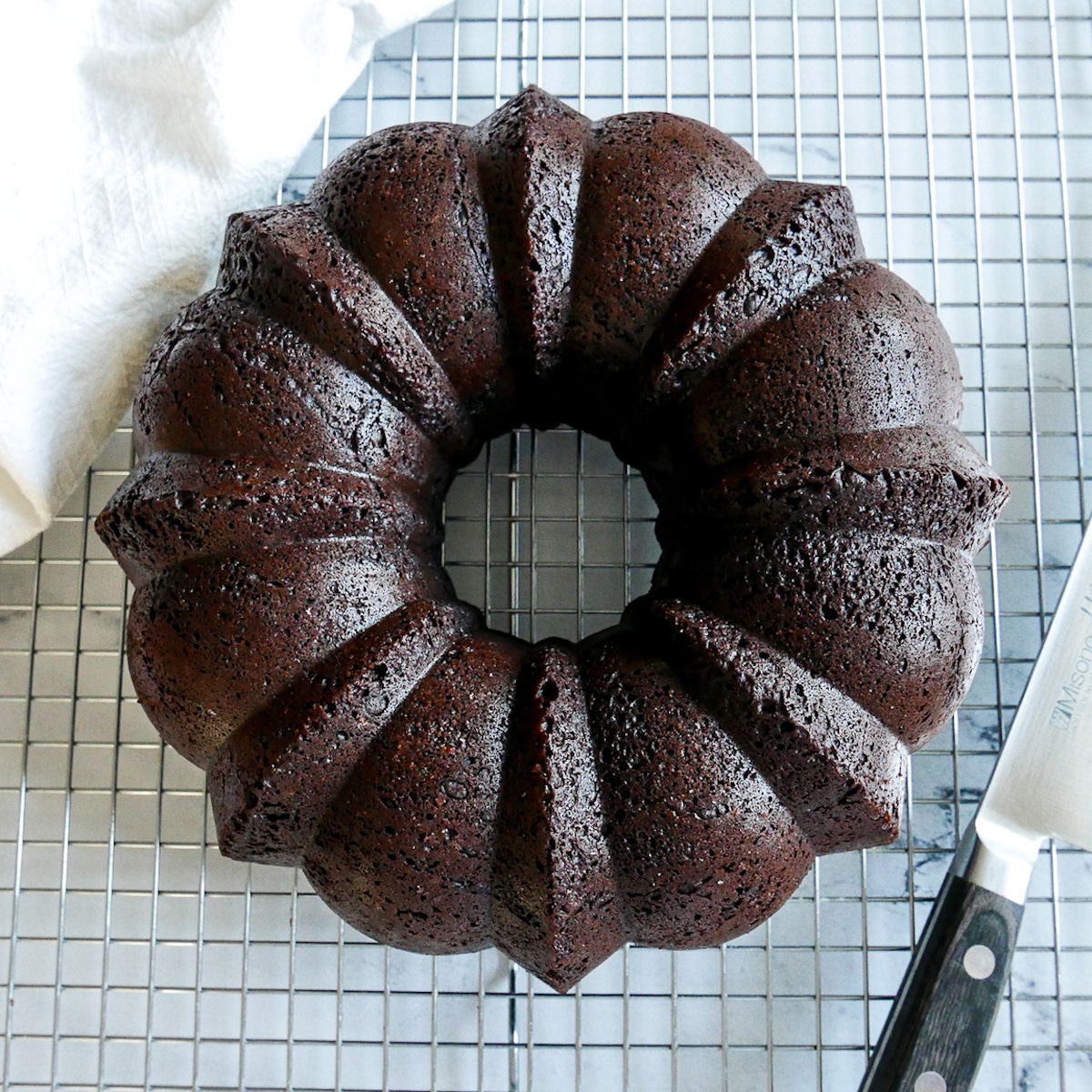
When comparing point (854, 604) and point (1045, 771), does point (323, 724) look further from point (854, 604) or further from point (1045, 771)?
point (1045, 771)

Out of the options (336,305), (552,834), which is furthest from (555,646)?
(336,305)

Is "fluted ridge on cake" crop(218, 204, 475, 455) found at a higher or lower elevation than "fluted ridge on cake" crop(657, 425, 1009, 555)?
higher

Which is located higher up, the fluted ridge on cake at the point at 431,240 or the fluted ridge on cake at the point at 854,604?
the fluted ridge on cake at the point at 431,240

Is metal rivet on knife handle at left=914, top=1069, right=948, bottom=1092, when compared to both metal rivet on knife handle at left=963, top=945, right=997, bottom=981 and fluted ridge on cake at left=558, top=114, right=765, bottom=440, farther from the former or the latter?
fluted ridge on cake at left=558, top=114, right=765, bottom=440

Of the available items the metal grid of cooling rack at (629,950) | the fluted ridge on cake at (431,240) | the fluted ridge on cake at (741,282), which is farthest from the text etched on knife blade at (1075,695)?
the fluted ridge on cake at (431,240)

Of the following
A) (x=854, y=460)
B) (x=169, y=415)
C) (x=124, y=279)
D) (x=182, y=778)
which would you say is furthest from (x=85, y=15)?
(x=854, y=460)

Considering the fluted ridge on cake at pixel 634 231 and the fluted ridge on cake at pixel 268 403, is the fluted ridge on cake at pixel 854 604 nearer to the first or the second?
the fluted ridge on cake at pixel 634 231

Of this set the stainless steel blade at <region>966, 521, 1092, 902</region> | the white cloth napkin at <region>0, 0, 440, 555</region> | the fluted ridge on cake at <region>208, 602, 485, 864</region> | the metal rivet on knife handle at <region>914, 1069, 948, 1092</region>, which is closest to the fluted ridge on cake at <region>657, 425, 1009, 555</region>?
the stainless steel blade at <region>966, 521, 1092, 902</region>
